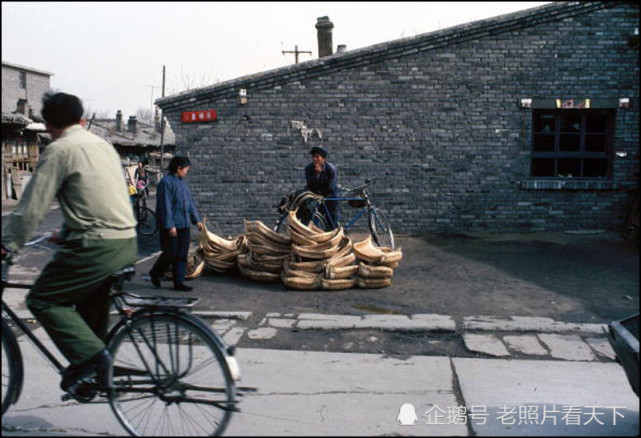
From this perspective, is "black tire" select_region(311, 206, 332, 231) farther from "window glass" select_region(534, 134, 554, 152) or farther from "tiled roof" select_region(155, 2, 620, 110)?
"window glass" select_region(534, 134, 554, 152)

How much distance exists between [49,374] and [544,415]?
355 cm

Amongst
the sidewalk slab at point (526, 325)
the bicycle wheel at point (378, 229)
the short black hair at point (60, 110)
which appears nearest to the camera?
the short black hair at point (60, 110)

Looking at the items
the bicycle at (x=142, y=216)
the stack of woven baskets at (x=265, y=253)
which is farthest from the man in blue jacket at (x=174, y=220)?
the bicycle at (x=142, y=216)

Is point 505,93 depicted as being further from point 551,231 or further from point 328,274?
point 328,274

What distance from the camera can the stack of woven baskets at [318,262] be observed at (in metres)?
7.57

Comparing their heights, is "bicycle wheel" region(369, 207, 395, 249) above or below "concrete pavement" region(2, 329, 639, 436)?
above

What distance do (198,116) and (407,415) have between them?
9313mm

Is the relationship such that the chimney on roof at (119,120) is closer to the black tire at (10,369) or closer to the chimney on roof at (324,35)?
the chimney on roof at (324,35)

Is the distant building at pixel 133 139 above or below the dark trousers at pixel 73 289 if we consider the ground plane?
above

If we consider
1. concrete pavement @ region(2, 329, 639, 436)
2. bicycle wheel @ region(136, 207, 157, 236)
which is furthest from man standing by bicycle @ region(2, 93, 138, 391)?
bicycle wheel @ region(136, 207, 157, 236)

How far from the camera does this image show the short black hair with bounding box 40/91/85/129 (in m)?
3.58

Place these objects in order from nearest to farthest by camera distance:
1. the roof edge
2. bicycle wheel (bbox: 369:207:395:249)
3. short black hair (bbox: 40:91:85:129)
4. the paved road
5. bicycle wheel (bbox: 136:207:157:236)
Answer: short black hair (bbox: 40:91:85:129) < the paved road < bicycle wheel (bbox: 369:207:395:249) < bicycle wheel (bbox: 136:207:157:236) < the roof edge

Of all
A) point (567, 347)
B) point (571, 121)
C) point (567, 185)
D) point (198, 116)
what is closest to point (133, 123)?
point (198, 116)

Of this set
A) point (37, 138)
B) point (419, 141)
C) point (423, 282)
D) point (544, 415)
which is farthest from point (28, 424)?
point (37, 138)
